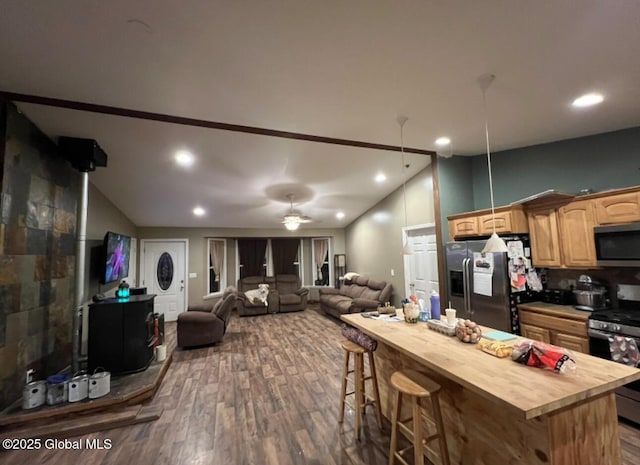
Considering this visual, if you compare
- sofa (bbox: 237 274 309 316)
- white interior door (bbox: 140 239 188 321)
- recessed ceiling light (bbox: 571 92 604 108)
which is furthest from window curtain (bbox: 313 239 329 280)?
recessed ceiling light (bbox: 571 92 604 108)

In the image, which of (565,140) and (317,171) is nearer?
(565,140)

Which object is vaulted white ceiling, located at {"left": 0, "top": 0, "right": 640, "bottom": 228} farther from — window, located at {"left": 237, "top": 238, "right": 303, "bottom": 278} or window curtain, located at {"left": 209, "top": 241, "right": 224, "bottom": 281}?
window, located at {"left": 237, "top": 238, "right": 303, "bottom": 278}

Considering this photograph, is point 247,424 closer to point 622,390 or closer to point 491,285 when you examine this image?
point 491,285

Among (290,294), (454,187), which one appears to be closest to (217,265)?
(290,294)

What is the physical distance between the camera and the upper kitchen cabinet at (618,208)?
245 centimetres

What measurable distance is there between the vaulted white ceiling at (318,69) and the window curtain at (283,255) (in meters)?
4.85

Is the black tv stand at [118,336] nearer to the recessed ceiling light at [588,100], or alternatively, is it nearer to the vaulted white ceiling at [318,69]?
the vaulted white ceiling at [318,69]

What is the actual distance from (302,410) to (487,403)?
69.7 inches

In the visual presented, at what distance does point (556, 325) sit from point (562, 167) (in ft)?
6.14

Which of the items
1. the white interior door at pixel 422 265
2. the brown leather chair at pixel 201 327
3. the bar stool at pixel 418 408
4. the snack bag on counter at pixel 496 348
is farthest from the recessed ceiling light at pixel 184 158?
the white interior door at pixel 422 265

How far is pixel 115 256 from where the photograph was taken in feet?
14.2

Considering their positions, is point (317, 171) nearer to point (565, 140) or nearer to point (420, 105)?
point (420, 105)

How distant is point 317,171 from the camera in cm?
440

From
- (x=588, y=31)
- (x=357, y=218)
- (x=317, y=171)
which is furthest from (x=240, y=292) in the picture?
(x=588, y=31)
